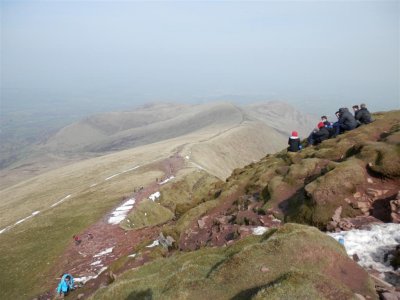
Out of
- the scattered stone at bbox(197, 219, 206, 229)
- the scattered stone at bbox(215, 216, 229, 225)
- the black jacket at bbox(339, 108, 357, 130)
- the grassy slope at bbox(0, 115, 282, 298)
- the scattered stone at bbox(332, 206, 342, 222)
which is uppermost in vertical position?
the black jacket at bbox(339, 108, 357, 130)

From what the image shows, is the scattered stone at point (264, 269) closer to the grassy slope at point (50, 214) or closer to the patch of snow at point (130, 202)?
the grassy slope at point (50, 214)

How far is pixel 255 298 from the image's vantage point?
53.1 ft

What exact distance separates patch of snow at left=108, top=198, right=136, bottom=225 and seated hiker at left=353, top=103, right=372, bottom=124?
42.7 metres

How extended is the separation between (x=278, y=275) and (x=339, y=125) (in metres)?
35.5

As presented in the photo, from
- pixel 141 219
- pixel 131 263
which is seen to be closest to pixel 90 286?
pixel 131 263

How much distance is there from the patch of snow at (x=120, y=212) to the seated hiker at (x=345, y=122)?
40.2 meters

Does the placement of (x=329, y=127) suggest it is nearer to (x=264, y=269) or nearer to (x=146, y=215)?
(x=264, y=269)

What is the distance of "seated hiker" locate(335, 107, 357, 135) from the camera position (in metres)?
48.8

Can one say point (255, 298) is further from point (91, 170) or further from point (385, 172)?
point (91, 170)

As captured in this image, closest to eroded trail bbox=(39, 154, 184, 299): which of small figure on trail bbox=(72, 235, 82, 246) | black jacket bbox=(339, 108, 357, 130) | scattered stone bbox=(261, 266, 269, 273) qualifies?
small figure on trail bbox=(72, 235, 82, 246)

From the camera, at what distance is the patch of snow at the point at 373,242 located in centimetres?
2294

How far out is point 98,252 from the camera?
176ft

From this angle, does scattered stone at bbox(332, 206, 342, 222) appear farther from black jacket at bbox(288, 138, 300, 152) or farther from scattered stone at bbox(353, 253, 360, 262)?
black jacket at bbox(288, 138, 300, 152)

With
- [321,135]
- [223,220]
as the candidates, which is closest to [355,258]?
[223,220]
